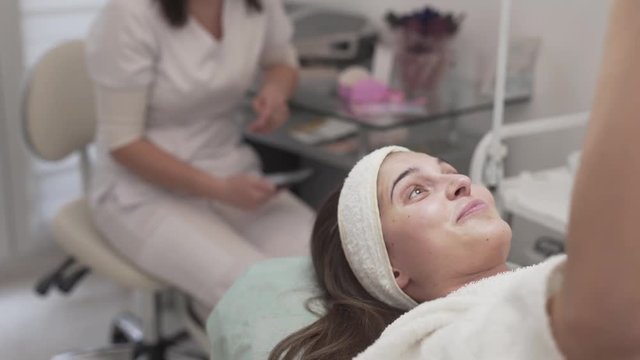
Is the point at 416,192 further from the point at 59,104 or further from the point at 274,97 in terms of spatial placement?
the point at 59,104

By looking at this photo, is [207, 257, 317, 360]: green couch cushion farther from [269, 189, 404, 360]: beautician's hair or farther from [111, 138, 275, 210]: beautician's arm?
[111, 138, 275, 210]: beautician's arm

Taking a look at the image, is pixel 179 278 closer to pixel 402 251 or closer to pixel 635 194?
pixel 402 251

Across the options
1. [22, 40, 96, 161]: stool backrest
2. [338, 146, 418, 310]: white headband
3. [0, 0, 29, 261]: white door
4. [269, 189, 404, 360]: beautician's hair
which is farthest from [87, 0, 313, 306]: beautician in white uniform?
[0, 0, 29, 261]: white door

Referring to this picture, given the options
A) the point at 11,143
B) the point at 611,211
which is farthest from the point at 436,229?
the point at 11,143

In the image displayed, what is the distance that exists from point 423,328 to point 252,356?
0.36m

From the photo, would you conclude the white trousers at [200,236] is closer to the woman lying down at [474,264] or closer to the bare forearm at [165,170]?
the bare forearm at [165,170]

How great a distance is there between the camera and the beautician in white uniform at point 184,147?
1781 millimetres

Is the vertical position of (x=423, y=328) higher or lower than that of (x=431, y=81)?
higher

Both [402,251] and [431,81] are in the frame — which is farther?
[431,81]

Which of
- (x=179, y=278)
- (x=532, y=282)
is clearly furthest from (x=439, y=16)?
(x=532, y=282)

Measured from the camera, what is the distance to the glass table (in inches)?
75.9

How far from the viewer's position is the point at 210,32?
6.25 feet

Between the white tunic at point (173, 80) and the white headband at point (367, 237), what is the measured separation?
79cm

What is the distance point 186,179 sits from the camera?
1.82m
